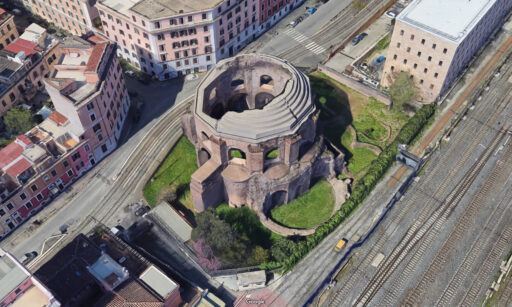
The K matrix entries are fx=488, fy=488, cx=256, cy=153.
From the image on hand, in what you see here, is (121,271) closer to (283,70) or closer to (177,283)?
(177,283)

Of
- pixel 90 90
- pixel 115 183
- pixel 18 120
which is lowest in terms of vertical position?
pixel 115 183

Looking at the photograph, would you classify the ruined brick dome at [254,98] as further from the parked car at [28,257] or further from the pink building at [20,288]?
the parked car at [28,257]

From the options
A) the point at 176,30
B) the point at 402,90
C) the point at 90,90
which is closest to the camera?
the point at 90,90

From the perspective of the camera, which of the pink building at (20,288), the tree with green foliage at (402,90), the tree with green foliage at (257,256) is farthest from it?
the tree with green foliage at (402,90)

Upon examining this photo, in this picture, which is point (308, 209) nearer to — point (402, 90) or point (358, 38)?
point (402, 90)

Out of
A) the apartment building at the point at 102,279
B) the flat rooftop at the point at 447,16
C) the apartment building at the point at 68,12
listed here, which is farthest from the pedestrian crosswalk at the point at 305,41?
the apartment building at the point at 102,279

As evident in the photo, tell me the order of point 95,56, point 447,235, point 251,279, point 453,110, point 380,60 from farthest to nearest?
point 380,60, point 453,110, point 95,56, point 447,235, point 251,279

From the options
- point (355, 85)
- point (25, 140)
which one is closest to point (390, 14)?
point (355, 85)
